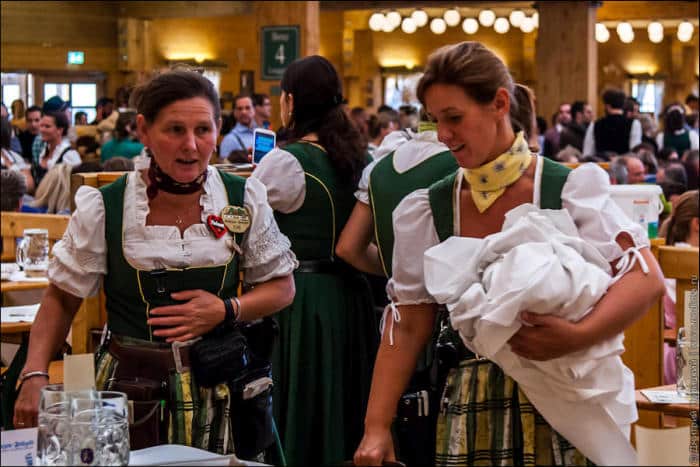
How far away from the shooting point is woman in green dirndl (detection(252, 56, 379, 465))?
3963mm

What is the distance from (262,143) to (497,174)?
2268mm

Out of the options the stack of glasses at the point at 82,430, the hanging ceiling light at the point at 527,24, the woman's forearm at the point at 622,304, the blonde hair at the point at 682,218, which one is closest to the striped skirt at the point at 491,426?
the woman's forearm at the point at 622,304

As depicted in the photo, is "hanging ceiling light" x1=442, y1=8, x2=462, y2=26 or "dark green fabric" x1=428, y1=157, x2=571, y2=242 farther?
"hanging ceiling light" x1=442, y1=8, x2=462, y2=26

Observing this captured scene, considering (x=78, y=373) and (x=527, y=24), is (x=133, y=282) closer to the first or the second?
(x=78, y=373)

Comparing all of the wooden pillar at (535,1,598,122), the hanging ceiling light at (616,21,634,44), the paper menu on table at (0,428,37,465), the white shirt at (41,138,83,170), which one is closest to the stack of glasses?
the paper menu on table at (0,428,37,465)

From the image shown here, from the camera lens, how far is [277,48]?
10.2m

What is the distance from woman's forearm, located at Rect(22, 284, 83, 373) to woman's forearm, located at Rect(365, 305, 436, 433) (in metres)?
0.79

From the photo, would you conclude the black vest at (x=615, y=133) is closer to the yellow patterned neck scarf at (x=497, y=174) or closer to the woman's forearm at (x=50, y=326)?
the woman's forearm at (x=50, y=326)

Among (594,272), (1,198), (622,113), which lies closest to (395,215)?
(594,272)

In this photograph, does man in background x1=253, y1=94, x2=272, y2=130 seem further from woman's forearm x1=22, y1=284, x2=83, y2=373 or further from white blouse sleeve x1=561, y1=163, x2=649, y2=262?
white blouse sleeve x1=561, y1=163, x2=649, y2=262

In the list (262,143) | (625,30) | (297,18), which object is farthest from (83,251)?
(625,30)

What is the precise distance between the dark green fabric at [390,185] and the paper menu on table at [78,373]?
1800 mm

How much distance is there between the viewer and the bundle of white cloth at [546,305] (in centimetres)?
198

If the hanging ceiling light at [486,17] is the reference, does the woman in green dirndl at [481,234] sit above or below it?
below
